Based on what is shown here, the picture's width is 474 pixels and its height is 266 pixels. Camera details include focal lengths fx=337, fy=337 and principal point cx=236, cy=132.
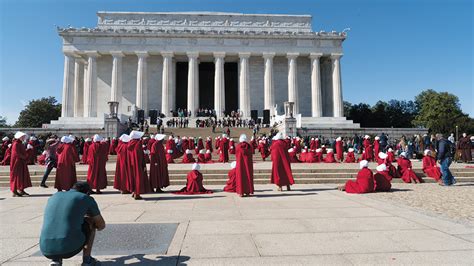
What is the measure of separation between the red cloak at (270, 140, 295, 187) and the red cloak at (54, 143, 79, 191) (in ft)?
22.2

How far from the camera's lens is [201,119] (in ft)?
152

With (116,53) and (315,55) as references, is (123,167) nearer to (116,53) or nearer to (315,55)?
(116,53)

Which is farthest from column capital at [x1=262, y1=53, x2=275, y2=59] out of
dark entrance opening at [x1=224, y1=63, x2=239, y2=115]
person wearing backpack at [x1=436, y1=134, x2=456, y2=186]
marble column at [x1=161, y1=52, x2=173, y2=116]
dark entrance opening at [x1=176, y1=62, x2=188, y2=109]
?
person wearing backpack at [x1=436, y1=134, x2=456, y2=186]

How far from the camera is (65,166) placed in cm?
1125

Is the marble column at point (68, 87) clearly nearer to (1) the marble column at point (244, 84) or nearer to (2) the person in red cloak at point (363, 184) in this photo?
(1) the marble column at point (244, 84)

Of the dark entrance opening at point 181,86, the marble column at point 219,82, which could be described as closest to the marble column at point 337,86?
the marble column at point 219,82

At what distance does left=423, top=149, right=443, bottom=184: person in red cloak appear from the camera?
586 inches

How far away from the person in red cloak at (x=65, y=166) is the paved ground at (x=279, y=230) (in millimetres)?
983

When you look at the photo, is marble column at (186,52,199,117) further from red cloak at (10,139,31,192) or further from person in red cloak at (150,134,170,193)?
red cloak at (10,139,31,192)

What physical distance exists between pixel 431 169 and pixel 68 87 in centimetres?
4967

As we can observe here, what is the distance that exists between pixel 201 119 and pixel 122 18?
76.3ft

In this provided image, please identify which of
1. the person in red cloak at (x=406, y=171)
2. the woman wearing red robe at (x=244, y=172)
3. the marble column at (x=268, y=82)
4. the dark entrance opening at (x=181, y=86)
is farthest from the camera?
the dark entrance opening at (x=181, y=86)

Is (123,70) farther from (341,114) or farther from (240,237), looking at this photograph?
(240,237)

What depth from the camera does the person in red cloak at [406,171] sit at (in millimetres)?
14469
